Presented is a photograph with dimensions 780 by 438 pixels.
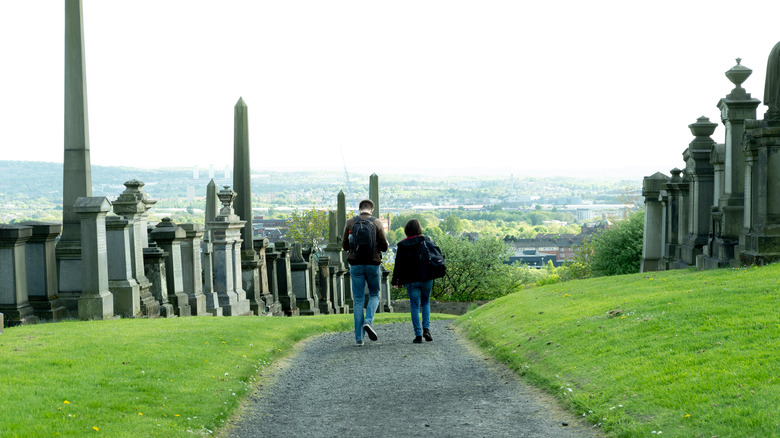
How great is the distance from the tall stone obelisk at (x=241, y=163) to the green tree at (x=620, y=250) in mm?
21820

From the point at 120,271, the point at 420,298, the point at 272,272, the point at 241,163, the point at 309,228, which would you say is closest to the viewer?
the point at 420,298

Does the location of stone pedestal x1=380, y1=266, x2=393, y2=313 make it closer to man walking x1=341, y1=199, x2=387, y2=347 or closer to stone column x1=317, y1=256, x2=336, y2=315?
stone column x1=317, y1=256, x2=336, y2=315

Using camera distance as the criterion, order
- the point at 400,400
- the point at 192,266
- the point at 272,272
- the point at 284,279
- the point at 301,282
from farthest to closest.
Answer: the point at 301,282, the point at 284,279, the point at 272,272, the point at 192,266, the point at 400,400

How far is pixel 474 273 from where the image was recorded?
5759cm

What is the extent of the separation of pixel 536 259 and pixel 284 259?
4303 inches

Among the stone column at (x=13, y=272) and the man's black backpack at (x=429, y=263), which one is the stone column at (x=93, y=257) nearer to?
the stone column at (x=13, y=272)

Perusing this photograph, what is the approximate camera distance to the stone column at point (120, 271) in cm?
1609

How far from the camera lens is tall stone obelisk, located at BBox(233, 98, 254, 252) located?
82.2ft

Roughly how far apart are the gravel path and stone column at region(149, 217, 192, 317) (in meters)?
6.69

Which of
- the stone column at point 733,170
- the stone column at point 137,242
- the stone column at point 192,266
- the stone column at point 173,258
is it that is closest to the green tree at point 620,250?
the stone column at point 733,170

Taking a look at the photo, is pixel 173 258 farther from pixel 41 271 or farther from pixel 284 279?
pixel 284 279

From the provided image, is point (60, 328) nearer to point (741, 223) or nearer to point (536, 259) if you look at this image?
point (741, 223)

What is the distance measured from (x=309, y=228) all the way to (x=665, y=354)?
58593mm

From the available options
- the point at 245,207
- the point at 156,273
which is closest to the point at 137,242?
the point at 156,273
